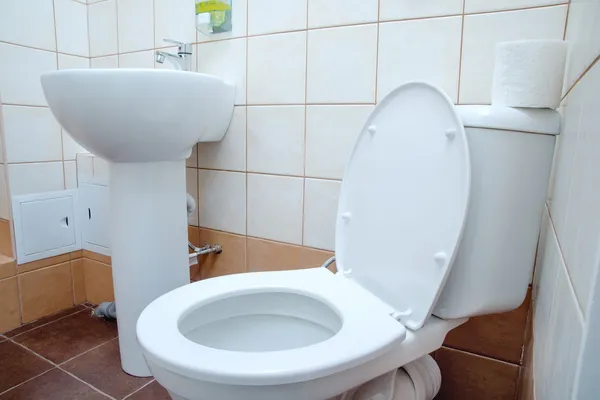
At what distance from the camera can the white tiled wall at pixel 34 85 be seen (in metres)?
1.40

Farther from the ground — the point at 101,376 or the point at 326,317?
the point at 326,317

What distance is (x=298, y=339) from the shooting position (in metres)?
0.89

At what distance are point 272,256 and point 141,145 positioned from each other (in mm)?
508

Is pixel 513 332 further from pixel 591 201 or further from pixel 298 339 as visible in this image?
pixel 591 201

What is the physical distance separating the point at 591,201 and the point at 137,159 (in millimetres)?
986

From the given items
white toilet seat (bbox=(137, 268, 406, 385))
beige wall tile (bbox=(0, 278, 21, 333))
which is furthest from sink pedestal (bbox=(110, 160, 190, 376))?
beige wall tile (bbox=(0, 278, 21, 333))

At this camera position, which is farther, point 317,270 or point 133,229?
point 133,229

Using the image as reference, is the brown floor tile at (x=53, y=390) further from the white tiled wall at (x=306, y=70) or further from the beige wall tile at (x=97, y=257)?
the white tiled wall at (x=306, y=70)

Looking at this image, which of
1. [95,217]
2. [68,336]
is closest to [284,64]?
[95,217]

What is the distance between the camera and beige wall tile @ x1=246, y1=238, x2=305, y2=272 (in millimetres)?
1251

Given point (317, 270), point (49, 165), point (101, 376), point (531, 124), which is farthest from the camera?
point (49, 165)

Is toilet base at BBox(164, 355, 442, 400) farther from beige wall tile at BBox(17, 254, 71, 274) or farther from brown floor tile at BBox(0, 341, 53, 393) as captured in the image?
beige wall tile at BBox(17, 254, 71, 274)

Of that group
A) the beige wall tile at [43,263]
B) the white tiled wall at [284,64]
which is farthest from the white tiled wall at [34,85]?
the beige wall tile at [43,263]

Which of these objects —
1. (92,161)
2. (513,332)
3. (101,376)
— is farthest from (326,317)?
(92,161)
